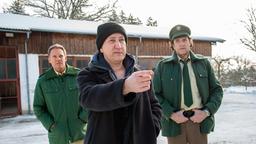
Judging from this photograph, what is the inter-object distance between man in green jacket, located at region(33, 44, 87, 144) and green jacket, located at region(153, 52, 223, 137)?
862 millimetres

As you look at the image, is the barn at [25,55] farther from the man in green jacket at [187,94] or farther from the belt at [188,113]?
the belt at [188,113]

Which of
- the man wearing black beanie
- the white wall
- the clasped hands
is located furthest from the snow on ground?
the clasped hands

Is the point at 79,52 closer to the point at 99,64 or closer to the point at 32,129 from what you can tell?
the point at 32,129

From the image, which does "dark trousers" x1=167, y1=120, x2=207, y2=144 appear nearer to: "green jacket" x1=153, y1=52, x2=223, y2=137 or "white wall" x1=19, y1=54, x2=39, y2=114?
"green jacket" x1=153, y1=52, x2=223, y2=137

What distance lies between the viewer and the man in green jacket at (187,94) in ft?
12.5

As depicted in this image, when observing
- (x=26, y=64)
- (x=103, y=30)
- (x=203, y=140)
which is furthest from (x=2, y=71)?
(x=103, y=30)

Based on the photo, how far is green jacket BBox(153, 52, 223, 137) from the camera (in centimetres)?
384

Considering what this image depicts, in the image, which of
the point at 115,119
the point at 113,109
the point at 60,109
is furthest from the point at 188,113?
the point at 113,109

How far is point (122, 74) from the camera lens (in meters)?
2.40

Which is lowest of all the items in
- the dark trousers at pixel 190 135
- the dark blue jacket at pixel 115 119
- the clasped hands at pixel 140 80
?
the dark trousers at pixel 190 135

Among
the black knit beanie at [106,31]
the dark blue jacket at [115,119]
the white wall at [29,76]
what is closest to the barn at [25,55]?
the white wall at [29,76]

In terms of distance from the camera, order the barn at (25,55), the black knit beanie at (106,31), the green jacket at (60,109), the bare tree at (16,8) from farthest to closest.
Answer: the bare tree at (16,8) < the barn at (25,55) < the green jacket at (60,109) < the black knit beanie at (106,31)

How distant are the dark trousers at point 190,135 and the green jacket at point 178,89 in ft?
0.15

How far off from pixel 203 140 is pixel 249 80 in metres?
23.4
